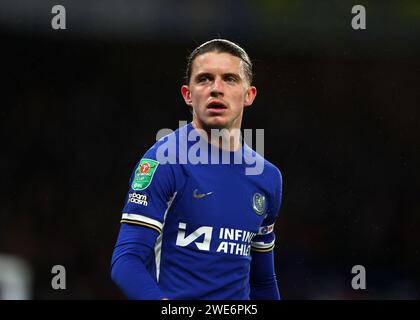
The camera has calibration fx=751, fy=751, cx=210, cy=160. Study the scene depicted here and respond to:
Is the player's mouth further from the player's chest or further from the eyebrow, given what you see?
the player's chest

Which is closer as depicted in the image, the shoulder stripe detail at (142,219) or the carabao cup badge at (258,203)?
the shoulder stripe detail at (142,219)

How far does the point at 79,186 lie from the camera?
33.9 feet

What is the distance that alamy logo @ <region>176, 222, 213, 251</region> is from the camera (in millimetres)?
3627

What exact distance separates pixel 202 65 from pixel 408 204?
8.00m

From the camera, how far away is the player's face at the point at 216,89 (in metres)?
3.80

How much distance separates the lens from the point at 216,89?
3.78 metres

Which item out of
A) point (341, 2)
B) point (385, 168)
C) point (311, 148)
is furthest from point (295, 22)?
point (385, 168)

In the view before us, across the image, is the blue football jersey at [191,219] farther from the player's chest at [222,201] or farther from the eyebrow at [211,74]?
the eyebrow at [211,74]

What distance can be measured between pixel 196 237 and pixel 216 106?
676 millimetres
